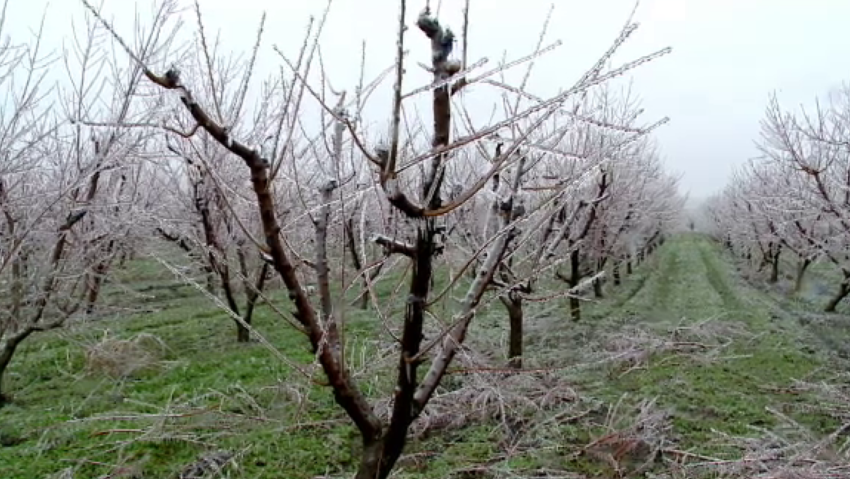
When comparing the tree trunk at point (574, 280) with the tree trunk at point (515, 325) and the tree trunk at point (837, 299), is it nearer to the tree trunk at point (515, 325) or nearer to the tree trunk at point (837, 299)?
the tree trunk at point (515, 325)

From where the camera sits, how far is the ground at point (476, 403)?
5316mm

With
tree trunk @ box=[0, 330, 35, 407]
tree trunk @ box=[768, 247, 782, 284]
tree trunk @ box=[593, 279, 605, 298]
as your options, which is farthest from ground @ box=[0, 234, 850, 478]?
tree trunk @ box=[768, 247, 782, 284]

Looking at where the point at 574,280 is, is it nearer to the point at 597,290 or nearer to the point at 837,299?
the point at 597,290

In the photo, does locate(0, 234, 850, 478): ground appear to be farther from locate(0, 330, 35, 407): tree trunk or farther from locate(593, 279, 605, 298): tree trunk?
locate(593, 279, 605, 298): tree trunk

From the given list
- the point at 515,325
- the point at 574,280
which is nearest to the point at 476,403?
the point at 515,325

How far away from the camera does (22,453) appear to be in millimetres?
6281

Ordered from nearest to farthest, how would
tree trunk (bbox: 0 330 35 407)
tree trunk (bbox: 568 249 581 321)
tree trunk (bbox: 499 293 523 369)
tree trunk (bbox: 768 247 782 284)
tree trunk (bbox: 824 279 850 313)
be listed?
tree trunk (bbox: 0 330 35 407)
tree trunk (bbox: 499 293 523 369)
tree trunk (bbox: 568 249 581 321)
tree trunk (bbox: 824 279 850 313)
tree trunk (bbox: 768 247 782 284)

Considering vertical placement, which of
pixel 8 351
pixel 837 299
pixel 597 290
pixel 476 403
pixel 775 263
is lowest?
pixel 476 403

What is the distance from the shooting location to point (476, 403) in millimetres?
6945

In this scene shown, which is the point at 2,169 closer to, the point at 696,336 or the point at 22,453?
the point at 22,453

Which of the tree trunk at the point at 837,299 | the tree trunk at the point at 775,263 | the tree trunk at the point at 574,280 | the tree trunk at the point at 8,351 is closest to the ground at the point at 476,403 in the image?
the tree trunk at the point at 8,351

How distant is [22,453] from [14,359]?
16.2ft

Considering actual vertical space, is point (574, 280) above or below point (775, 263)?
below

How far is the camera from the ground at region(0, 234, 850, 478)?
209 inches
